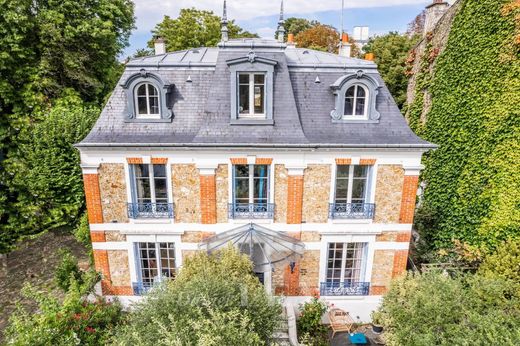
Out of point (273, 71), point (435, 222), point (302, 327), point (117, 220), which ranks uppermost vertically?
point (273, 71)

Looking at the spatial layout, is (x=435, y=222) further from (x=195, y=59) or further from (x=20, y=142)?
(x=20, y=142)

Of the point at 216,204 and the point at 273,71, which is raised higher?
the point at 273,71

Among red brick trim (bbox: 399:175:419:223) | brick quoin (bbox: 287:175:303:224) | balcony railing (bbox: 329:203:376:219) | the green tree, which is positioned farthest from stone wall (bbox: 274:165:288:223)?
the green tree

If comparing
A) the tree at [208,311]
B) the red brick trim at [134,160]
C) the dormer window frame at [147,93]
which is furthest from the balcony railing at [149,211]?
the dormer window frame at [147,93]

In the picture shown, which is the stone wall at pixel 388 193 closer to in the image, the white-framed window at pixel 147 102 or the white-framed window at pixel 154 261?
the white-framed window at pixel 154 261

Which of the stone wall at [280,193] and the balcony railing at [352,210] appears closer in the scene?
the stone wall at [280,193]

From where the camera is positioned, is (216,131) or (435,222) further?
(435,222)

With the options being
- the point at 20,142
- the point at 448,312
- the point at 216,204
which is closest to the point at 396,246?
the point at 448,312
